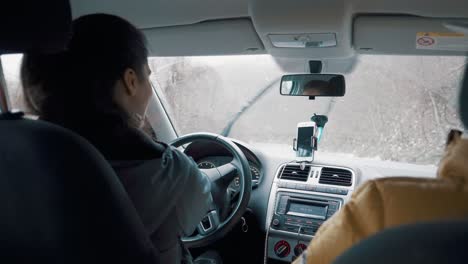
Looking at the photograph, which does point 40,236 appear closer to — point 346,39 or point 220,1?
point 220,1

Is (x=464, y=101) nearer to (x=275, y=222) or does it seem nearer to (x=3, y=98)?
(x=3, y=98)

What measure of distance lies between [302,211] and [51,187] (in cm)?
191

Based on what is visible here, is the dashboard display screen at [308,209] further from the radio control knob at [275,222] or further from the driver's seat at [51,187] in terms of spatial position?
the driver's seat at [51,187]

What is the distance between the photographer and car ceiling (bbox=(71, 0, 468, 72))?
2326mm

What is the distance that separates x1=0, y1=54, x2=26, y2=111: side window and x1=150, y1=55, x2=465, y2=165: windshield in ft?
5.72

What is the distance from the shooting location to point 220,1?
→ 8.40ft

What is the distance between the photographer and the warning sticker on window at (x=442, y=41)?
2.50 m

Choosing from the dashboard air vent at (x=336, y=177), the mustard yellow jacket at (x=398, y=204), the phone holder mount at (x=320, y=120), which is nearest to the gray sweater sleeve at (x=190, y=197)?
the mustard yellow jacket at (x=398, y=204)

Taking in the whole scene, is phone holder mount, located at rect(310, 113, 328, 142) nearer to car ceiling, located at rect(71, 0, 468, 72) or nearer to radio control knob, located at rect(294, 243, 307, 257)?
car ceiling, located at rect(71, 0, 468, 72)

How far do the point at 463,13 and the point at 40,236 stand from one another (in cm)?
209

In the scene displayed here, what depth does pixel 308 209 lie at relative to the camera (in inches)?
118

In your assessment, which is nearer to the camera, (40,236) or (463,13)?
(40,236)

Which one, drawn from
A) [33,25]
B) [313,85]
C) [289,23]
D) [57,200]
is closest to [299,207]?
[313,85]

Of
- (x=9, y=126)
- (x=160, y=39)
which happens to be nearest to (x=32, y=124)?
(x=9, y=126)
